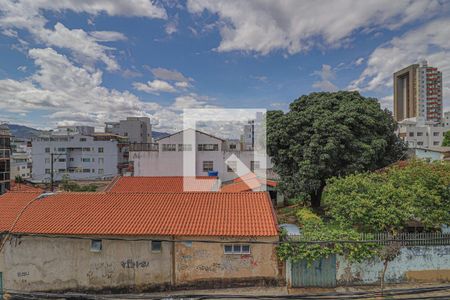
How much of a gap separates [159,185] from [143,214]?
892 cm

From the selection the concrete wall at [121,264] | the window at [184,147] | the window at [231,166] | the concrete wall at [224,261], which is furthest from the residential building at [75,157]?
the concrete wall at [224,261]

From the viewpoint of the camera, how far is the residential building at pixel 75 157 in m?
45.8

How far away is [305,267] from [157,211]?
19.9 ft

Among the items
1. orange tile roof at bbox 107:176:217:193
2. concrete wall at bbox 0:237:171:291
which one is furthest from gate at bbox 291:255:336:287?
orange tile roof at bbox 107:176:217:193

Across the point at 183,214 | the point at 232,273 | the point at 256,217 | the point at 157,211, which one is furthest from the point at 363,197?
the point at 157,211

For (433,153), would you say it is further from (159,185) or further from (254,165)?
(159,185)

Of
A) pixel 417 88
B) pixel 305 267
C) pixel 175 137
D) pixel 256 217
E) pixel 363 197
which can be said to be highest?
pixel 417 88

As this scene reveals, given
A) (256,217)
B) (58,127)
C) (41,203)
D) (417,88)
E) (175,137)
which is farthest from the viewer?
(417,88)

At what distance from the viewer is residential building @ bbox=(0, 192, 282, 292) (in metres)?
9.78

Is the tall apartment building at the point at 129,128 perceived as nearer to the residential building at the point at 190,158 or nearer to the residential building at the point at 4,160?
the residential building at the point at 4,160

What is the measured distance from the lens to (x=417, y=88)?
8744 centimetres

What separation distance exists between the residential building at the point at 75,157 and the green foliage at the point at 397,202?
139 ft

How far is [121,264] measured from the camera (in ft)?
32.7

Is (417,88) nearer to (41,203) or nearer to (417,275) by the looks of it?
(417,275)
